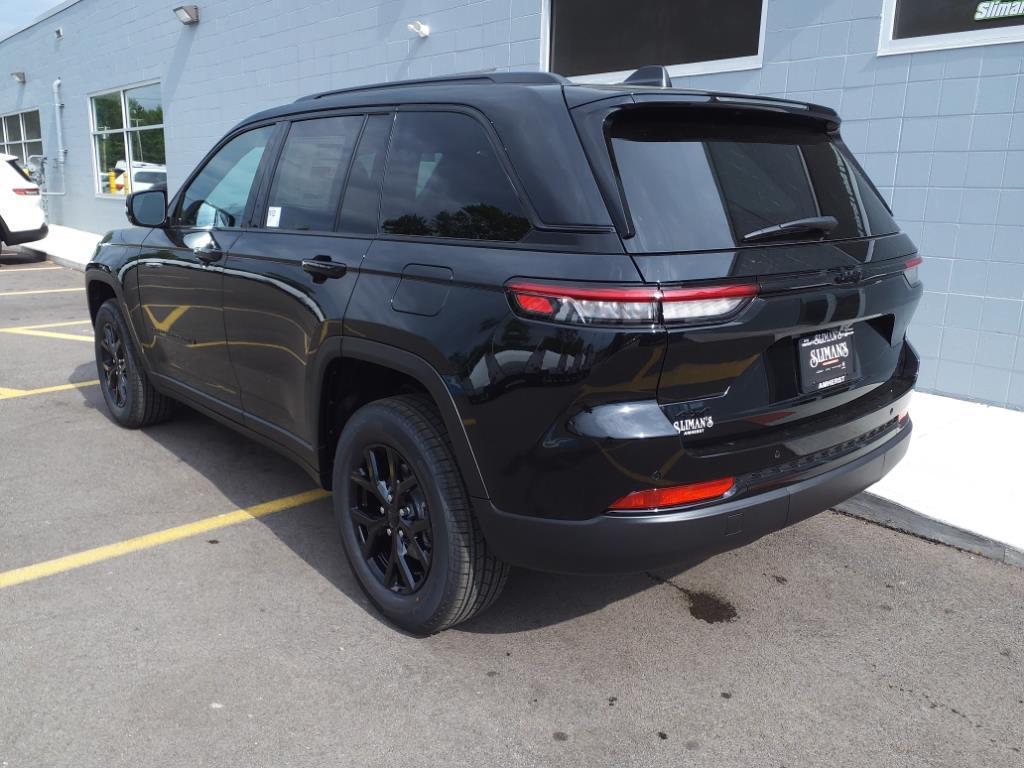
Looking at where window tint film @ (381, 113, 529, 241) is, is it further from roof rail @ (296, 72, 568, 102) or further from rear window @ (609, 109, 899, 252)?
rear window @ (609, 109, 899, 252)

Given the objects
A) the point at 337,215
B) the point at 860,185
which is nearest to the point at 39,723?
the point at 337,215

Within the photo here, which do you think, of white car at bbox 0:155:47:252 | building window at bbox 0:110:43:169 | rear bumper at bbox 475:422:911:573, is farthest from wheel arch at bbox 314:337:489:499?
building window at bbox 0:110:43:169

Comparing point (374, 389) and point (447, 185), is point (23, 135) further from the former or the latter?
point (447, 185)

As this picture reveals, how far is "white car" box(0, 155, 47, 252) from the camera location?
1412 cm

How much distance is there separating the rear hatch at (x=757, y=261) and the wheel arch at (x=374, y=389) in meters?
0.66

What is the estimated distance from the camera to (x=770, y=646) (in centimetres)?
301

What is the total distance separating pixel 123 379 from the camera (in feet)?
17.4

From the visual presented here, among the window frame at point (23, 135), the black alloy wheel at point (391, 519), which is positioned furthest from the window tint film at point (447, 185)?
the window frame at point (23, 135)

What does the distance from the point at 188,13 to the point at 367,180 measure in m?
12.2

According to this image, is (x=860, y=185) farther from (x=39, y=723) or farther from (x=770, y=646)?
(x=39, y=723)

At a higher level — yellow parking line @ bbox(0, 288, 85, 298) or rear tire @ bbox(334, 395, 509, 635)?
rear tire @ bbox(334, 395, 509, 635)

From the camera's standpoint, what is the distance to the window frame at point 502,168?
252 centimetres

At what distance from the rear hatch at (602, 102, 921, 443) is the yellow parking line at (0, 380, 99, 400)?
5453 mm

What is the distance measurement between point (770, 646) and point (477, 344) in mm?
1566
